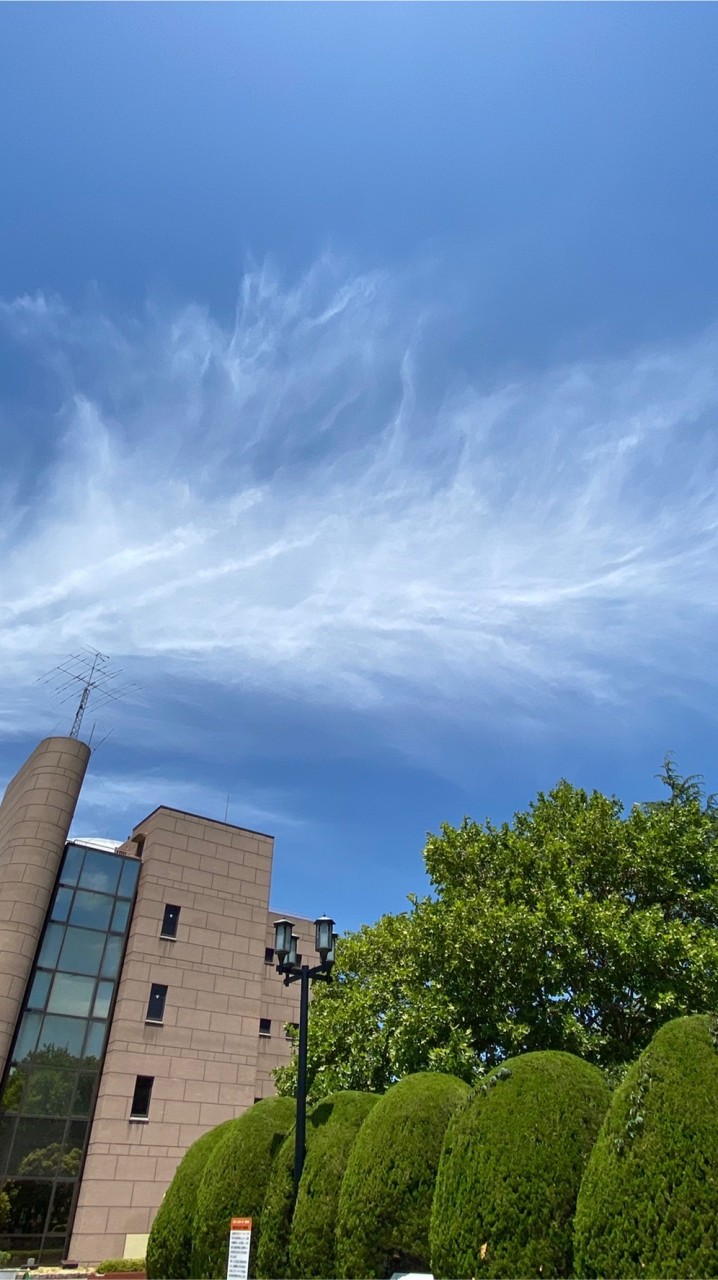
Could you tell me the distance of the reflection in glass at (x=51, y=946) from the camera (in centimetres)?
2623

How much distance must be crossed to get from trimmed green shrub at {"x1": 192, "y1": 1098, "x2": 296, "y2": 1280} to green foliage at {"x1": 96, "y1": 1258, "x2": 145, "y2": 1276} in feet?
37.9

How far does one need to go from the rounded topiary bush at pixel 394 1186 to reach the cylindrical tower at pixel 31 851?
17.8 meters

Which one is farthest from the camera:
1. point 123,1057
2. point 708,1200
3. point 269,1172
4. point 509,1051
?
point 123,1057

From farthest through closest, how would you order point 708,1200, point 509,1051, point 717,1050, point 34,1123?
point 34,1123
point 509,1051
point 717,1050
point 708,1200

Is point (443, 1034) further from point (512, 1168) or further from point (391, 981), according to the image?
point (512, 1168)

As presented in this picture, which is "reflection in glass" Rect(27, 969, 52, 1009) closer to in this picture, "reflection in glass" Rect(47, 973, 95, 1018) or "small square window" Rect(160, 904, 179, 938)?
"reflection in glass" Rect(47, 973, 95, 1018)

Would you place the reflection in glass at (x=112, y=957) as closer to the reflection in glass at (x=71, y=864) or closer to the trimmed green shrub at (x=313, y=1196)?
the reflection in glass at (x=71, y=864)

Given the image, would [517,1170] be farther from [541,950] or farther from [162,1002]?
[162,1002]

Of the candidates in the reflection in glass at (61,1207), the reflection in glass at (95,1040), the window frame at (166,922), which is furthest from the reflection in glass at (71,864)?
the reflection in glass at (61,1207)

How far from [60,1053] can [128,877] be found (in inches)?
245

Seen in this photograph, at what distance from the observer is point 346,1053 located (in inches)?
767

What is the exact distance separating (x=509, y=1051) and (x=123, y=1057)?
15.5 meters

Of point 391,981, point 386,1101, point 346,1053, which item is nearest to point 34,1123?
point 346,1053

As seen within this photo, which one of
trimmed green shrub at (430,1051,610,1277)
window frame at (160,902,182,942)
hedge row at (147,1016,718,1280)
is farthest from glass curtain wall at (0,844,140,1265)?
trimmed green shrub at (430,1051,610,1277)
